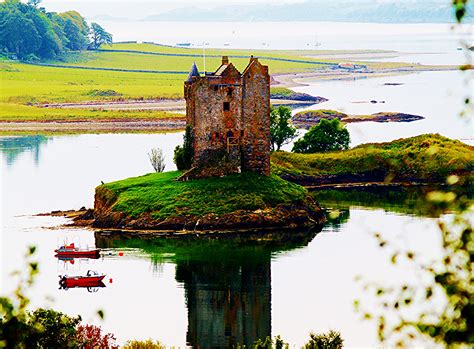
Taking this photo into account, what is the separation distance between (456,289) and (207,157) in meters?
62.0

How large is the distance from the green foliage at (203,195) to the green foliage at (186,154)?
1679 millimetres

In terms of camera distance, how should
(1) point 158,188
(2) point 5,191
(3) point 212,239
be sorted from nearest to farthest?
(3) point 212,239, (1) point 158,188, (2) point 5,191

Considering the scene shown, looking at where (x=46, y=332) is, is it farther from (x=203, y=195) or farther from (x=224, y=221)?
(x=203, y=195)

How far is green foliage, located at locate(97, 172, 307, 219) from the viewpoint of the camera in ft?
247

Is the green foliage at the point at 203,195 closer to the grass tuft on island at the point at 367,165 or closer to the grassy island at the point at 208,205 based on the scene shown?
the grassy island at the point at 208,205

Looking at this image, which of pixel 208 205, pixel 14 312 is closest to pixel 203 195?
pixel 208 205

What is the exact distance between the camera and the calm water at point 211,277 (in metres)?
50.6

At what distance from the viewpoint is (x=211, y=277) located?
6128 cm

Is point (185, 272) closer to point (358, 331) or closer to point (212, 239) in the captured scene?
point (212, 239)

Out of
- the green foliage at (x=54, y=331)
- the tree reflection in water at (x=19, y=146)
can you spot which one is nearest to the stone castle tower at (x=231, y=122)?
the tree reflection in water at (x=19, y=146)

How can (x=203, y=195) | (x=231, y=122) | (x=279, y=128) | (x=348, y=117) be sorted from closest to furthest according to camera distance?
(x=203, y=195)
(x=231, y=122)
(x=279, y=128)
(x=348, y=117)

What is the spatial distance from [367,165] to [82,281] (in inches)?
1523

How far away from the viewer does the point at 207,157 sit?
7844 cm

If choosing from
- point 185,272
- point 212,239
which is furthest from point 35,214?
point 185,272
